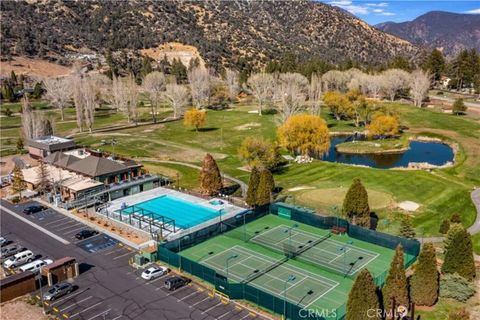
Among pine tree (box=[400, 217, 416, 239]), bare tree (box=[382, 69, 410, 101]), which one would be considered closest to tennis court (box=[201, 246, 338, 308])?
pine tree (box=[400, 217, 416, 239])

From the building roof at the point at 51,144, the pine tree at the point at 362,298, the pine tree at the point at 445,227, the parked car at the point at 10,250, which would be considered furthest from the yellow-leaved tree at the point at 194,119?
the pine tree at the point at 362,298

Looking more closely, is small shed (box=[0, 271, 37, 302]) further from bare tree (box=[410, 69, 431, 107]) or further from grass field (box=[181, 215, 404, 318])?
bare tree (box=[410, 69, 431, 107])

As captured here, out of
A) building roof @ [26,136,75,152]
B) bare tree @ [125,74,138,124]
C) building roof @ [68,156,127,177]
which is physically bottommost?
building roof @ [68,156,127,177]

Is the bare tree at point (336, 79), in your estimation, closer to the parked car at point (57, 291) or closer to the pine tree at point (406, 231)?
the pine tree at point (406, 231)

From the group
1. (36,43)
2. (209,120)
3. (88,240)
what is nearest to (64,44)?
(36,43)

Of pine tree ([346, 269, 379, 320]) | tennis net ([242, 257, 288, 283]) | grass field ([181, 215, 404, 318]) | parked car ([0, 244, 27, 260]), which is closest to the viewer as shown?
pine tree ([346, 269, 379, 320])

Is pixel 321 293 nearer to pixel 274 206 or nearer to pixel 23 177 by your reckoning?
pixel 274 206
